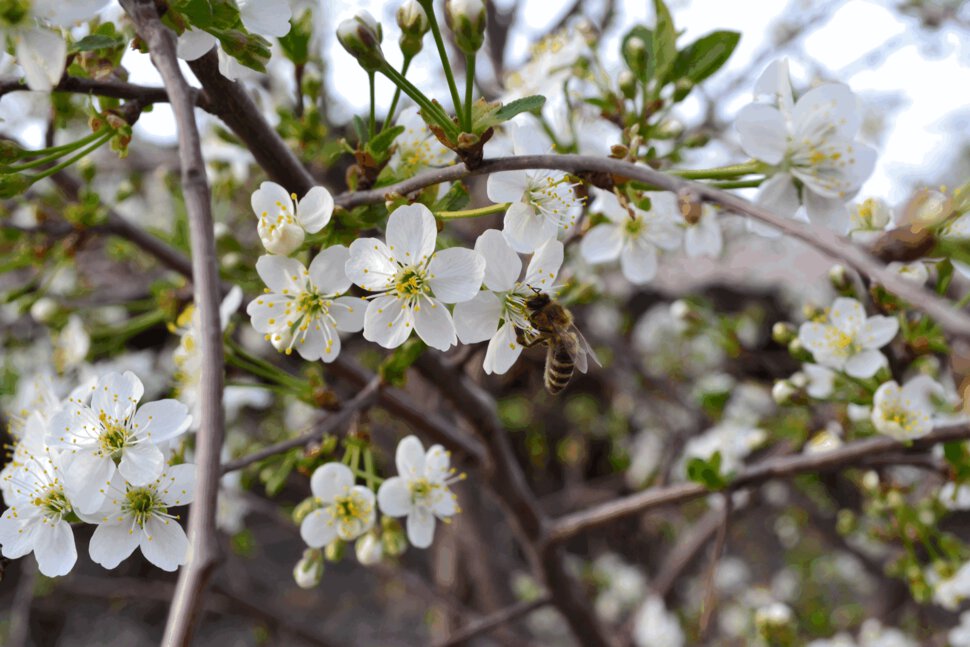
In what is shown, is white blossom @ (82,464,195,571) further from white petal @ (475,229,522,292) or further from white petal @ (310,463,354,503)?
white petal @ (475,229,522,292)

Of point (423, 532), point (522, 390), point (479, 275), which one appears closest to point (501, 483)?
point (423, 532)

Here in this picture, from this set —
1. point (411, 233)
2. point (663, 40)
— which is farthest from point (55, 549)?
point (663, 40)

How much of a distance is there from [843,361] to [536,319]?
22.4 inches

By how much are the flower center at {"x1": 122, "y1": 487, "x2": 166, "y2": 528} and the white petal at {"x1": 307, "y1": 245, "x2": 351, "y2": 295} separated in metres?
0.30

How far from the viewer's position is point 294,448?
1.01 m

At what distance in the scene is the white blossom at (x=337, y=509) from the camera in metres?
1.01

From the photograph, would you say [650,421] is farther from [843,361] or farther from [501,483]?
[843,361]

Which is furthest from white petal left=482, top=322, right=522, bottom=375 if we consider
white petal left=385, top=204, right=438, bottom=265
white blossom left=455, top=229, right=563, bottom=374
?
white petal left=385, top=204, right=438, bottom=265

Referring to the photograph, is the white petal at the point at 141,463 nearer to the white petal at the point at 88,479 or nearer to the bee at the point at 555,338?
the white petal at the point at 88,479

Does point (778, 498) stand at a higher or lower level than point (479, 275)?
lower

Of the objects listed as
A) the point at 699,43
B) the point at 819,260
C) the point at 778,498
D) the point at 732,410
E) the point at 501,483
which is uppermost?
the point at 699,43

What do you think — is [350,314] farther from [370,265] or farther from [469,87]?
[469,87]

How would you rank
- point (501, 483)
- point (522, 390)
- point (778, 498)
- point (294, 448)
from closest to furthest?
point (294, 448), point (501, 483), point (778, 498), point (522, 390)

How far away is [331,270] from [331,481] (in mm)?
362
